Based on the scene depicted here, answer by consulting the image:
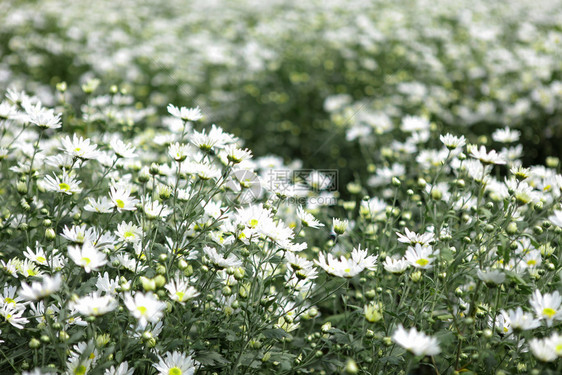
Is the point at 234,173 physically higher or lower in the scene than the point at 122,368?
higher

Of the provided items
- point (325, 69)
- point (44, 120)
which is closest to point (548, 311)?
point (44, 120)

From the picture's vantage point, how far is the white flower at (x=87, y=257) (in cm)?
182

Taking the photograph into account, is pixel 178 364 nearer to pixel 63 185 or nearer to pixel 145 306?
pixel 145 306

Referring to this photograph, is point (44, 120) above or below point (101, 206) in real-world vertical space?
above

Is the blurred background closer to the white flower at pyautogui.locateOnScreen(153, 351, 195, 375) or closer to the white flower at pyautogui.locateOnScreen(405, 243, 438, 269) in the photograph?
the white flower at pyautogui.locateOnScreen(405, 243, 438, 269)

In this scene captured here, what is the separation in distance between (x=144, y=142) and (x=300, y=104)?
2888mm

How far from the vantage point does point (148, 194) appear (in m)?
2.66

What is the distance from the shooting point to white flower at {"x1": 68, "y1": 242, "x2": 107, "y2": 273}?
5.97 feet

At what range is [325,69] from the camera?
21.4 feet

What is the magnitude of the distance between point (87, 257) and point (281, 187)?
3.42ft

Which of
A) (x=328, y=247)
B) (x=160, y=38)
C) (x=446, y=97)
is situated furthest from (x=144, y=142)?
(x=160, y=38)

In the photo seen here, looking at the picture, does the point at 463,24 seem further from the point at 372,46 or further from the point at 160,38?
the point at 160,38

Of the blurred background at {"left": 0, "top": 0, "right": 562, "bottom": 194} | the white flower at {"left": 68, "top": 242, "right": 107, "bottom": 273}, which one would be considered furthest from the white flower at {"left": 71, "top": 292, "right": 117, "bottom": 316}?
the blurred background at {"left": 0, "top": 0, "right": 562, "bottom": 194}

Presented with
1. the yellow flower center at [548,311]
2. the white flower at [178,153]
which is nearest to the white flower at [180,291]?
the white flower at [178,153]
